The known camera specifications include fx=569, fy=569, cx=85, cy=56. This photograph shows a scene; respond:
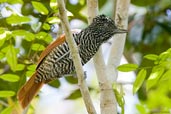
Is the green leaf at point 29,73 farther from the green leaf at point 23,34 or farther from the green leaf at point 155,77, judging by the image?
the green leaf at point 155,77

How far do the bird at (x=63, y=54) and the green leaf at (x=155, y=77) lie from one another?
782mm

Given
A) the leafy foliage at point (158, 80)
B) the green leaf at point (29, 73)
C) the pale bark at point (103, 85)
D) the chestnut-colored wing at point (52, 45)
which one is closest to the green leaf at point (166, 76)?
the leafy foliage at point (158, 80)

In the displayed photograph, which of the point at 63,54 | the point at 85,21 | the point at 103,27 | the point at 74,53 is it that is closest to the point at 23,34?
the point at 74,53

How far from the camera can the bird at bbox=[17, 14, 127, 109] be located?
3622 millimetres

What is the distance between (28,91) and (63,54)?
1.18 ft

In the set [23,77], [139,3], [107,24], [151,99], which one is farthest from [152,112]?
[139,3]

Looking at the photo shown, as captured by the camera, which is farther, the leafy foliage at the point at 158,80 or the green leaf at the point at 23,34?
the green leaf at the point at 23,34

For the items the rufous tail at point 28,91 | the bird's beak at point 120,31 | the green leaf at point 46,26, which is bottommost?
the rufous tail at point 28,91

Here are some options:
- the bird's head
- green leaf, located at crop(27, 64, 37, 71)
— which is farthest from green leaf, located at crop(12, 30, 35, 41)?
the bird's head

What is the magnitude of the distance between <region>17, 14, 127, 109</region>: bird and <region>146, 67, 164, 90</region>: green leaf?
2.57 feet

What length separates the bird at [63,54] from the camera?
11.9 ft

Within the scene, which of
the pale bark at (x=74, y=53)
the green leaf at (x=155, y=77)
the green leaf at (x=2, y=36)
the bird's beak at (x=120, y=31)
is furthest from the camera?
the bird's beak at (x=120, y=31)

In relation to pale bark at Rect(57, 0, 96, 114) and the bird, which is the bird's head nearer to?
the bird

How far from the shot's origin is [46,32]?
3363 millimetres
